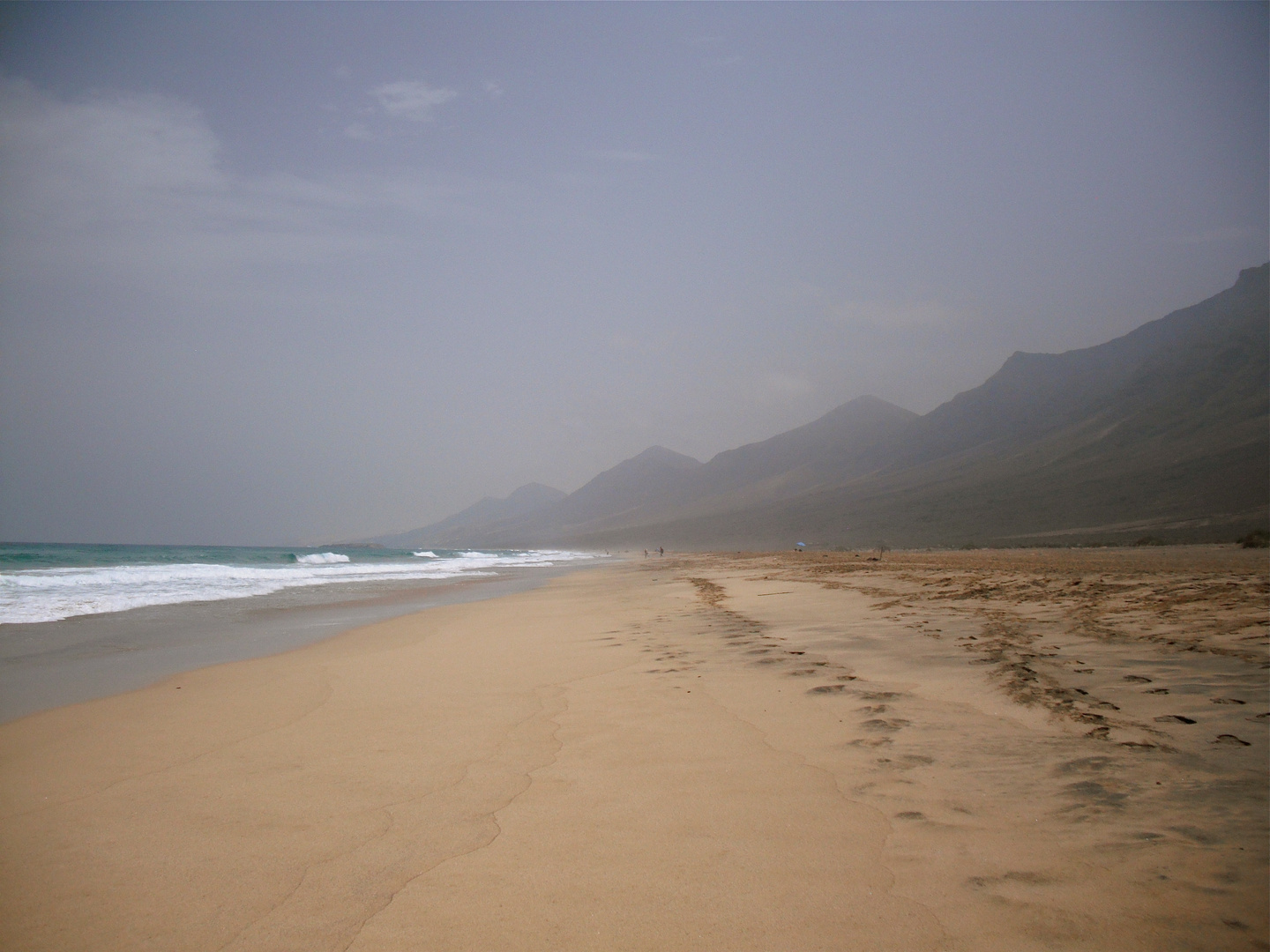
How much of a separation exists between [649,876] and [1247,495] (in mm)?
55147

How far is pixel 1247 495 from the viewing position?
41719 millimetres

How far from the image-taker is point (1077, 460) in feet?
230

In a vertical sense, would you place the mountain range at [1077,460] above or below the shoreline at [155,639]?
above

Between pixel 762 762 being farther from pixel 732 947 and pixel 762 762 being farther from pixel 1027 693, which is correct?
pixel 1027 693

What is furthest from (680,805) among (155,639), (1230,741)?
(155,639)

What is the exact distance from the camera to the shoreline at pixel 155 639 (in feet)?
21.5

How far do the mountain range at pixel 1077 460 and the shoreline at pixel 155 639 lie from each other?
131 feet

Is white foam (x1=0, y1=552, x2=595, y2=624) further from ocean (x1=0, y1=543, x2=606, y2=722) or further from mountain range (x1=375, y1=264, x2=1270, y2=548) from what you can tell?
mountain range (x1=375, y1=264, x2=1270, y2=548)

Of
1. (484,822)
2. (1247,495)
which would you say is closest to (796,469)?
(1247,495)

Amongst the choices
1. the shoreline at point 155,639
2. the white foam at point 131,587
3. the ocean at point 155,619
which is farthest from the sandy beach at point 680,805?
the white foam at point 131,587

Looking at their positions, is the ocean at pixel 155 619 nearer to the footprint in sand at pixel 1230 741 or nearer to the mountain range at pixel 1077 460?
the footprint in sand at pixel 1230 741

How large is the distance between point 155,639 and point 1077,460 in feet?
267

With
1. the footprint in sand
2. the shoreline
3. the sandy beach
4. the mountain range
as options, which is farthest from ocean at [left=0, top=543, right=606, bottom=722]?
the mountain range

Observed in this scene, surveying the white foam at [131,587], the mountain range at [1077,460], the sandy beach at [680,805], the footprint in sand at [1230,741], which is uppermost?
the mountain range at [1077,460]
